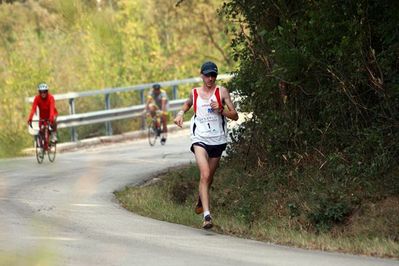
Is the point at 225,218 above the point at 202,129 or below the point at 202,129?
below

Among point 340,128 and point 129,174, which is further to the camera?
point 129,174

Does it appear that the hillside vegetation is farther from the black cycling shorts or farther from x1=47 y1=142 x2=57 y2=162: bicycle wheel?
x1=47 y1=142 x2=57 y2=162: bicycle wheel

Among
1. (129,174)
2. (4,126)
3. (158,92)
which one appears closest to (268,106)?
(129,174)

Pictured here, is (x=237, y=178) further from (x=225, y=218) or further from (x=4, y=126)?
(x=4, y=126)

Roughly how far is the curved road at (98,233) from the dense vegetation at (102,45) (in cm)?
48

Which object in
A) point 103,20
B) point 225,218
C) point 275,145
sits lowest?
point 225,218

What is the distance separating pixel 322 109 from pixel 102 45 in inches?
373

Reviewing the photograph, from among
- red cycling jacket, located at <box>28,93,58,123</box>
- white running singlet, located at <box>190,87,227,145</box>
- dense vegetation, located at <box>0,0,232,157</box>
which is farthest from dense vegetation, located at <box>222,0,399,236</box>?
red cycling jacket, located at <box>28,93,58,123</box>

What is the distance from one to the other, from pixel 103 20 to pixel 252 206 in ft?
29.0

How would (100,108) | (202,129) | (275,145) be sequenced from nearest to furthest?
1. (202,129)
2. (275,145)
3. (100,108)

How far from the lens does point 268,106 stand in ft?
43.0

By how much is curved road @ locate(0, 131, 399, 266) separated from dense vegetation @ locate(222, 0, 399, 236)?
159 centimetres

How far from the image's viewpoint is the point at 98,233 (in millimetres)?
9141

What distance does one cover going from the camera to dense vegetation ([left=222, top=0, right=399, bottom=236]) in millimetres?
10109
